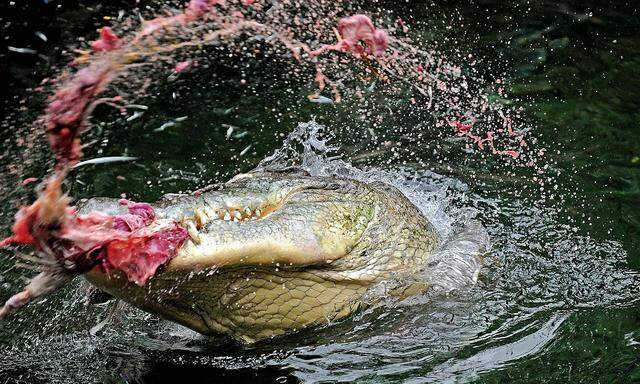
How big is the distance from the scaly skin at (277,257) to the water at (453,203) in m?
0.20

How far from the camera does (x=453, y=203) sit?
514 cm

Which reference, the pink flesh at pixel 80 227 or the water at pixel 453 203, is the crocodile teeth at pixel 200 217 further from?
the water at pixel 453 203

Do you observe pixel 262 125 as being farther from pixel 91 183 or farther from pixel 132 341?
pixel 132 341

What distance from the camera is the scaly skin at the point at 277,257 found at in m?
3.26

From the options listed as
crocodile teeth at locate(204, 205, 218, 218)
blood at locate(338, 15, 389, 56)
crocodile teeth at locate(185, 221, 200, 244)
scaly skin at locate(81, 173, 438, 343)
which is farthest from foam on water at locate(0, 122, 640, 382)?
blood at locate(338, 15, 389, 56)

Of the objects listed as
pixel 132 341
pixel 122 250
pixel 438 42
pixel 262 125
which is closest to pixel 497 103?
pixel 438 42

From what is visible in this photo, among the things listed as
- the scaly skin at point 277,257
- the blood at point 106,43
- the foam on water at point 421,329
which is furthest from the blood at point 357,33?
the blood at point 106,43

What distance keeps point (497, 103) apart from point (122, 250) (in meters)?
4.39

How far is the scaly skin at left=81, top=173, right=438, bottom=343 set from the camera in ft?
10.7

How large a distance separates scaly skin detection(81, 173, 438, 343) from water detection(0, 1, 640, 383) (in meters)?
0.20

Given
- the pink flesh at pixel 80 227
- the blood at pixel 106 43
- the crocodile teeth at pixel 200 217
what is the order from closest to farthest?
the pink flesh at pixel 80 227, the blood at pixel 106 43, the crocodile teeth at pixel 200 217

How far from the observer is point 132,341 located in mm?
4008

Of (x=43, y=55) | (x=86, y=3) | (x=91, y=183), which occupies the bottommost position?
(x=91, y=183)

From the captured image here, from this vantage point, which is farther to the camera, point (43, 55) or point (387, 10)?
point (387, 10)
